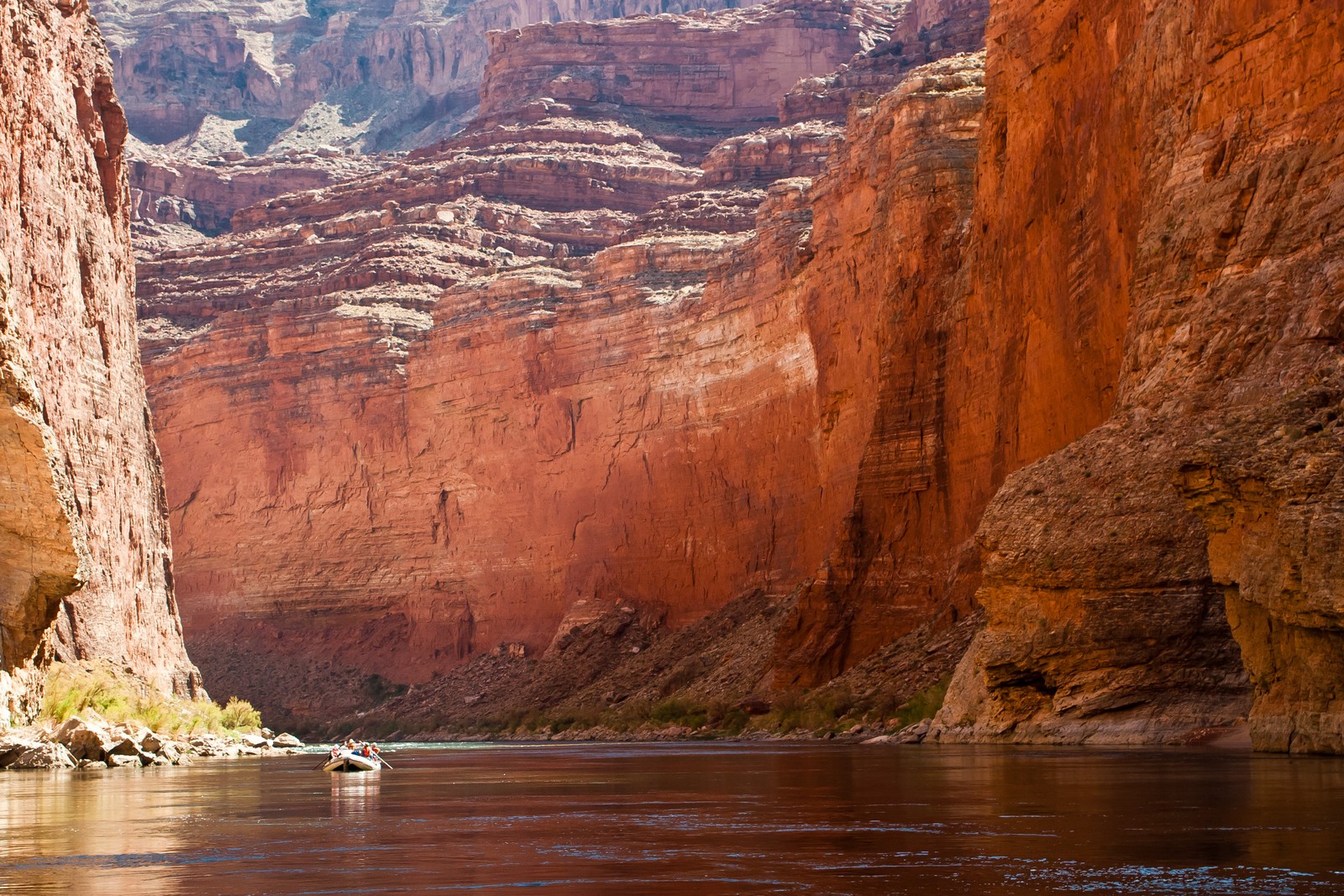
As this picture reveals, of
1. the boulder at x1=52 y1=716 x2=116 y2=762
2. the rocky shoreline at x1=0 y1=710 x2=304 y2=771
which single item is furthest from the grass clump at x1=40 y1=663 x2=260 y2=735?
the boulder at x1=52 y1=716 x2=116 y2=762

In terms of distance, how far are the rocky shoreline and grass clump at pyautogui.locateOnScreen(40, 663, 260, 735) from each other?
56cm

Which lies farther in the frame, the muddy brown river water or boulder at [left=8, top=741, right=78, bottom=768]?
boulder at [left=8, top=741, right=78, bottom=768]

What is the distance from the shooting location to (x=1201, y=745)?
26922 mm

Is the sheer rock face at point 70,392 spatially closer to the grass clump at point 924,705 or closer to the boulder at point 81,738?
the boulder at point 81,738

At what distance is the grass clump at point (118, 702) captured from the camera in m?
37.6

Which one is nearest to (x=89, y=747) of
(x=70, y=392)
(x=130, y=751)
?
(x=130, y=751)

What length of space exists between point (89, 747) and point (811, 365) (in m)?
38.3

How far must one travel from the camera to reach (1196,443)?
2377cm

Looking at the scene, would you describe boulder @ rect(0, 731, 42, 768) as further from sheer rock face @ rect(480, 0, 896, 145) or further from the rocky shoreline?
sheer rock face @ rect(480, 0, 896, 145)

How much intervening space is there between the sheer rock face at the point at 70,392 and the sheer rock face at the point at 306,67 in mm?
114455

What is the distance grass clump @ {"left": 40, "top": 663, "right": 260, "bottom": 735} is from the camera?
37625mm

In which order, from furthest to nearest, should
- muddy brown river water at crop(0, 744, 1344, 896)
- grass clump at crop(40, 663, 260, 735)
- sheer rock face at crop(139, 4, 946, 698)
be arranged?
sheer rock face at crop(139, 4, 946, 698) < grass clump at crop(40, 663, 260, 735) < muddy brown river water at crop(0, 744, 1344, 896)

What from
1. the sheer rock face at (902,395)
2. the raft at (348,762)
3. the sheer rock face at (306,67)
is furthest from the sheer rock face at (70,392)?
the sheer rock face at (306,67)

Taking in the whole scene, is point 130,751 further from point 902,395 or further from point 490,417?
point 490,417
